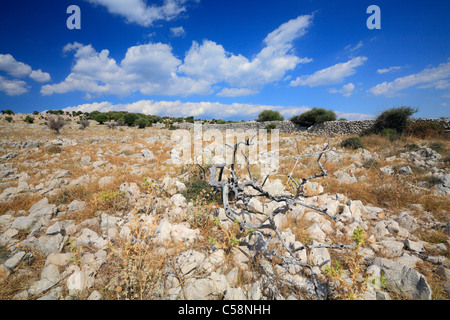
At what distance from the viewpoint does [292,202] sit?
92.0 inches

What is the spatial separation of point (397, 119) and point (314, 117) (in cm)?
895

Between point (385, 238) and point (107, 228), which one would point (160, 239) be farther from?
point (385, 238)

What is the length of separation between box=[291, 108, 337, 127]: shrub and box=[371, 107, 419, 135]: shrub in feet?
23.5

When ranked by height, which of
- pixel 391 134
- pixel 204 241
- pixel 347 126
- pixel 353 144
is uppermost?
pixel 347 126

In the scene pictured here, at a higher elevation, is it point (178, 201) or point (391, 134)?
point (391, 134)

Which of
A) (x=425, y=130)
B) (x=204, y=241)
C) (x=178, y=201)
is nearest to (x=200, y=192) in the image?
(x=178, y=201)

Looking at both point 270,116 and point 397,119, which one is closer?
point 397,119

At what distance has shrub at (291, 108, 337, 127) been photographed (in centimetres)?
2116

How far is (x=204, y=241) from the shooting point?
3.02 m

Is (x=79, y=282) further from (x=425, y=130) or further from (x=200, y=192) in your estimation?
(x=425, y=130)

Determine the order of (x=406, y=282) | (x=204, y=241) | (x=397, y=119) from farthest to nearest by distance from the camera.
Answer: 1. (x=397, y=119)
2. (x=204, y=241)
3. (x=406, y=282)

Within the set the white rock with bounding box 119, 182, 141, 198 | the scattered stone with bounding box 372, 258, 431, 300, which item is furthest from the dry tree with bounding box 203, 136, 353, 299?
the white rock with bounding box 119, 182, 141, 198
